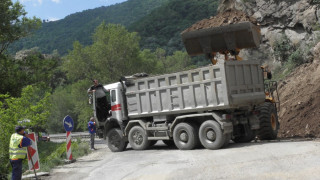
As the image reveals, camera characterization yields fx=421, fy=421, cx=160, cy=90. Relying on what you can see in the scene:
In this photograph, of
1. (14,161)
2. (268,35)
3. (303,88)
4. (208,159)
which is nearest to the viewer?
(14,161)

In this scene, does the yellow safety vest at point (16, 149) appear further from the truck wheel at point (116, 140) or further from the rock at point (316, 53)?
the rock at point (316, 53)

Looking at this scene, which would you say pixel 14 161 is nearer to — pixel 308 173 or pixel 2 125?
pixel 2 125

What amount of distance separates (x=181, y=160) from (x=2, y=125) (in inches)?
266

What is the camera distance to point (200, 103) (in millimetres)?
13602

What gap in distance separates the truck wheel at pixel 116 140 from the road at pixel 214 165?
7.70ft

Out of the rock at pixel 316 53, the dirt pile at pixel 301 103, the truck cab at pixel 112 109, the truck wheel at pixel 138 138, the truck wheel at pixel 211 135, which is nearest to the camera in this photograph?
the truck wheel at pixel 211 135

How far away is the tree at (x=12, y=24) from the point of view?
27906 mm

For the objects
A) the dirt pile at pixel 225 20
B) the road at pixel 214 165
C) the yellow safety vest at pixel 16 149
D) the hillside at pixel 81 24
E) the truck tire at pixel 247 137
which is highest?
the hillside at pixel 81 24

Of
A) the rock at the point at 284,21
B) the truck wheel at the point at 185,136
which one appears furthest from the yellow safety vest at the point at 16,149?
the rock at the point at 284,21

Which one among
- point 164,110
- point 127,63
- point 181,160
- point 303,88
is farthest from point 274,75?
point 127,63

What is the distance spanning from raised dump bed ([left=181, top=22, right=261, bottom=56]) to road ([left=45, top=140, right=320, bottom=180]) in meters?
3.98

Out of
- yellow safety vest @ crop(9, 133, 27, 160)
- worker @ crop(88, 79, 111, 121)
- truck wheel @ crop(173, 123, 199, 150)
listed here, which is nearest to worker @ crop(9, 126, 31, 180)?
yellow safety vest @ crop(9, 133, 27, 160)

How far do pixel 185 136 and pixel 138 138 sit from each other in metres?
2.36

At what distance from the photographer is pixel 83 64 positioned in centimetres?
4706
